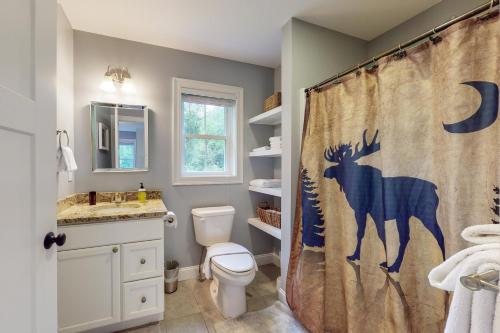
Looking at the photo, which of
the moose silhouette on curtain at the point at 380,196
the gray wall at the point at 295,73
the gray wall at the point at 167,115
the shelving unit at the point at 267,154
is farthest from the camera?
the shelving unit at the point at 267,154

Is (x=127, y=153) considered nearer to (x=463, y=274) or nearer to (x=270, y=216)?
(x=270, y=216)

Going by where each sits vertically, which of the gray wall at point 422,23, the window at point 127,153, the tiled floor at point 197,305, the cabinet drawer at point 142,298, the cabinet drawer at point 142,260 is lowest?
the tiled floor at point 197,305

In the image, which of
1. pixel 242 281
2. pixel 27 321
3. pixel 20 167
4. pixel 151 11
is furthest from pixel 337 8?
pixel 27 321

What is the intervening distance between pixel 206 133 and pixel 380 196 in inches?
74.0

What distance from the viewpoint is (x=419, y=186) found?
1060mm

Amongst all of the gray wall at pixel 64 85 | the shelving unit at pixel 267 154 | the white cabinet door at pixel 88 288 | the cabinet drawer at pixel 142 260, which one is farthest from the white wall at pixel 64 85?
the shelving unit at pixel 267 154

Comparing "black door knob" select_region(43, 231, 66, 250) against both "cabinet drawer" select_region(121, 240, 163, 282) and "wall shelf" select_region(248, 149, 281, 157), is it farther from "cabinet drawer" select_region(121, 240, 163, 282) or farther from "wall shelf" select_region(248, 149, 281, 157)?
"wall shelf" select_region(248, 149, 281, 157)

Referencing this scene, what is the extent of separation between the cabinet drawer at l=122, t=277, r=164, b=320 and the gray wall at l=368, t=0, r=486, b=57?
9.02 ft

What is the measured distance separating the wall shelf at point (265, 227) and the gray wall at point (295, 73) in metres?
0.14

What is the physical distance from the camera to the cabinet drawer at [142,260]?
1.57m

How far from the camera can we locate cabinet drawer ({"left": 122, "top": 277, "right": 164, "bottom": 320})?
5.17ft

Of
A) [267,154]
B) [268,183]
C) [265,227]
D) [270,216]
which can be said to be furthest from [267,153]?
[265,227]

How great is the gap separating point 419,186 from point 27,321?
5.13 feet

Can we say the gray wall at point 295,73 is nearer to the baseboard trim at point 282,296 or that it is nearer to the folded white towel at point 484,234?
the baseboard trim at point 282,296
